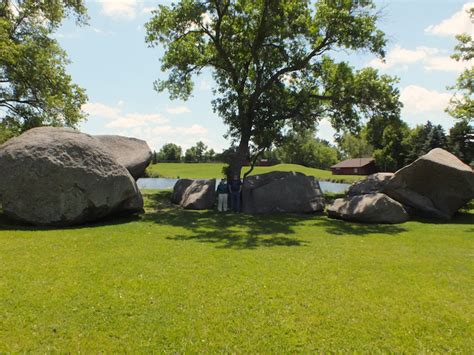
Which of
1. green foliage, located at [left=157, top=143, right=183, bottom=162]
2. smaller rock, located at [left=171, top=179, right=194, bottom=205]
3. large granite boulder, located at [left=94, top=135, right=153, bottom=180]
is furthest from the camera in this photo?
green foliage, located at [left=157, top=143, right=183, bottom=162]

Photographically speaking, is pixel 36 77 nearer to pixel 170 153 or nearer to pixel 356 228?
pixel 356 228

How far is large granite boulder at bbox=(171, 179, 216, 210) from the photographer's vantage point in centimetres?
2255

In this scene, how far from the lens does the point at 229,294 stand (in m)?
7.49

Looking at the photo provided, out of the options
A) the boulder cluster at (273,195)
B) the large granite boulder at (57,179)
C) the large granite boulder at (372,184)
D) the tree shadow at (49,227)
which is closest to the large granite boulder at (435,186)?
the large granite boulder at (372,184)

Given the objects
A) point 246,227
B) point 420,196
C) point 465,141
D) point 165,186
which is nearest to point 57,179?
point 246,227

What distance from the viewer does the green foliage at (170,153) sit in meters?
158

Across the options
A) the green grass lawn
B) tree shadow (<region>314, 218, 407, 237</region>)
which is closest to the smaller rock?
tree shadow (<region>314, 218, 407, 237</region>)

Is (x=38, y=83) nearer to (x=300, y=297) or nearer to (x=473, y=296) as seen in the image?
(x=300, y=297)

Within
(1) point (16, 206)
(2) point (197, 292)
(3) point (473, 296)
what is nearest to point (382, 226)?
(3) point (473, 296)

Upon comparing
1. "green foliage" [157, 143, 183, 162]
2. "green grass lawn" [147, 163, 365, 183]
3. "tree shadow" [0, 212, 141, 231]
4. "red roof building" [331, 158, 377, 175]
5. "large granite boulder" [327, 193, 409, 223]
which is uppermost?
"green foliage" [157, 143, 183, 162]

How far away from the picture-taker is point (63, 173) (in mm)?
14812

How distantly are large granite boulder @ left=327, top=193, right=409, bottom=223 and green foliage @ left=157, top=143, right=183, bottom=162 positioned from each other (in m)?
142

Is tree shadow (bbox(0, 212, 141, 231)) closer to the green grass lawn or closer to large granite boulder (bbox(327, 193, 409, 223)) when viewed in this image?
large granite boulder (bbox(327, 193, 409, 223))

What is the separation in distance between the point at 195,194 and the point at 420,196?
13.8 m
